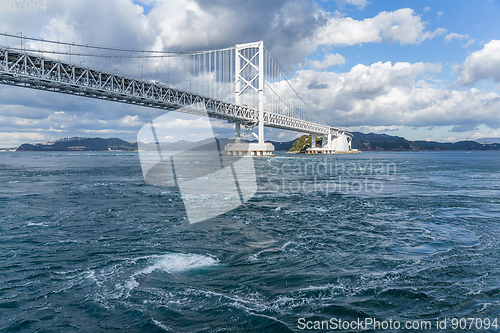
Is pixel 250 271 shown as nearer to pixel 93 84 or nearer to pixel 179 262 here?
pixel 179 262

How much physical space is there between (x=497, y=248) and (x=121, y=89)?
1600 inches

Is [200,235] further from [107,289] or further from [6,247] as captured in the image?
[6,247]

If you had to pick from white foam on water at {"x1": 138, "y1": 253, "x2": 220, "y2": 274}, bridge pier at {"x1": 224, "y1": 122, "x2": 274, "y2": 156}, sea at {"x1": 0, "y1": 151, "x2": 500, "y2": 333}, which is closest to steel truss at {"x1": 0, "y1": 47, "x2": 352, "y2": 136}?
bridge pier at {"x1": 224, "y1": 122, "x2": 274, "y2": 156}

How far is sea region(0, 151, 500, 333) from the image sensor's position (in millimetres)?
3600

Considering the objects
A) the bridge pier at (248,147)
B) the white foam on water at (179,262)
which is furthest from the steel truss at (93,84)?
the white foam on water at (179,262)

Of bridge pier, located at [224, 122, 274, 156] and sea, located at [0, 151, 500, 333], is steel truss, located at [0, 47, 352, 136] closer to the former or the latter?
bridge pier, located at [224, 122, 274, 156]

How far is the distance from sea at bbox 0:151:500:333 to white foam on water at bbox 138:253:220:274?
21mm

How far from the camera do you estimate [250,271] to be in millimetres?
5027

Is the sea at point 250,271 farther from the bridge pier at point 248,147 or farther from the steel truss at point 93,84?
the bridge pier at point 248,147

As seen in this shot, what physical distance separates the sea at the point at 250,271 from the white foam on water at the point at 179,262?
2 centimetres

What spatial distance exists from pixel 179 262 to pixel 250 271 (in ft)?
4.78

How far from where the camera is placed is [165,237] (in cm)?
704

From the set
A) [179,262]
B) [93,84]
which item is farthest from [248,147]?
[179,262]

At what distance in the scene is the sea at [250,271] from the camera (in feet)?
11.8
